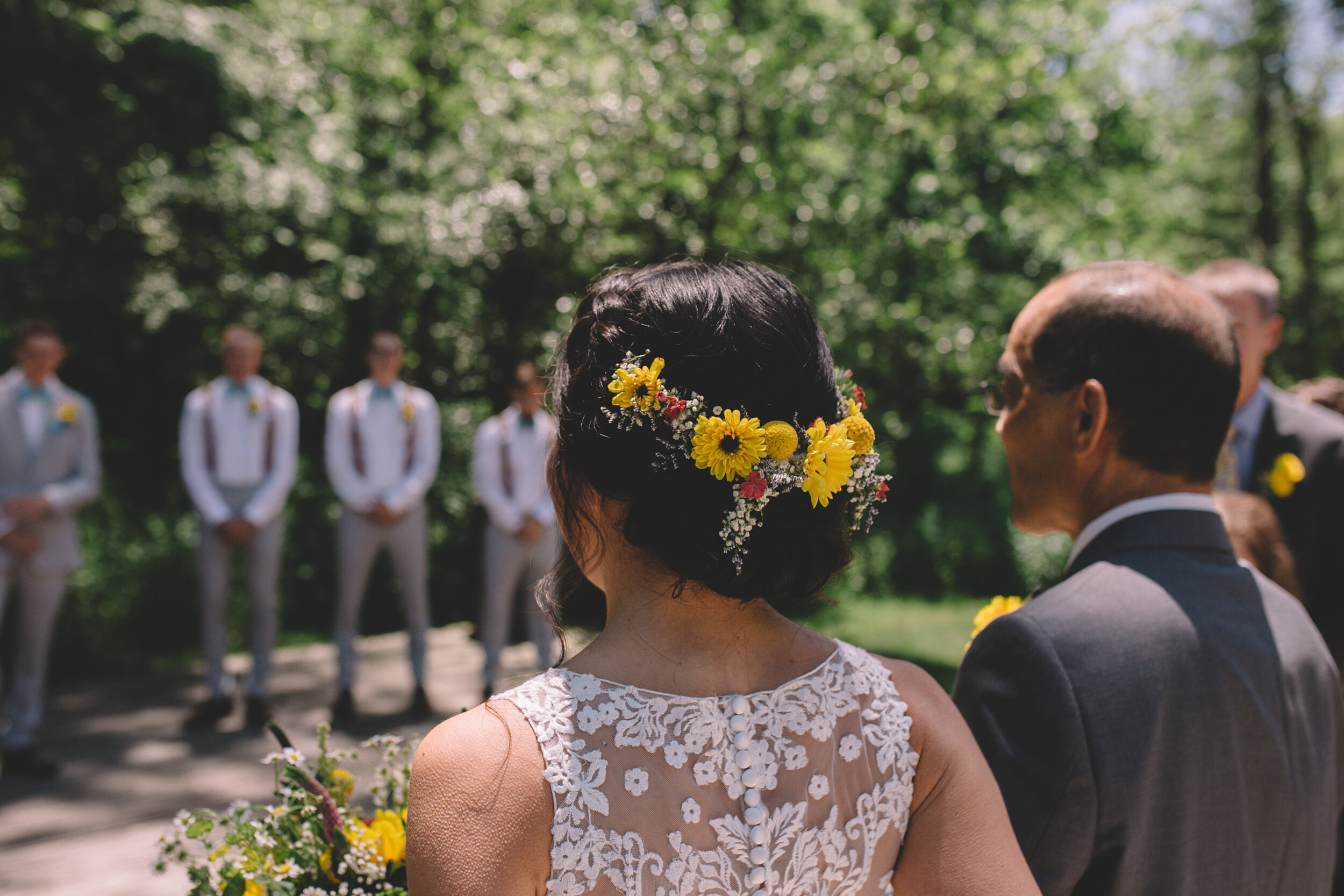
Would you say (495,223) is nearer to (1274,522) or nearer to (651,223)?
(651,223)

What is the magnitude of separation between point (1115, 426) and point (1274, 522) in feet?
4.20

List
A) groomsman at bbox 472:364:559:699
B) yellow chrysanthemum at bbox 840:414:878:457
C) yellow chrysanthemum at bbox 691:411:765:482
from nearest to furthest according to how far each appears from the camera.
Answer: yellow chrysanthemum at bbox 691:411:765:482
yellow chrysanthemum at bbox 840:414:878:457
groomsman at bbox 472:364:559:699

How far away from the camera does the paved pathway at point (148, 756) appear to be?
422cm

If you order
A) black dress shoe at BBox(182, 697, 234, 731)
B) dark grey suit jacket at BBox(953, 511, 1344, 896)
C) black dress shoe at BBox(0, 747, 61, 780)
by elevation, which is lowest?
black dress shoe at BBox(182, 697, 234, 731)

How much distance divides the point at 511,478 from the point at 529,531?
41 centimetres

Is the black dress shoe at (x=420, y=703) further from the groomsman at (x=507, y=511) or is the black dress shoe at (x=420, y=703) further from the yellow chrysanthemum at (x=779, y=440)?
the yellow chrysanthemum at (x=779, y=440)

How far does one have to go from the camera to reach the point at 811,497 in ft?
4.22

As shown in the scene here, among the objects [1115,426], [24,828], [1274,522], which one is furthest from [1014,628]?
[24,828]

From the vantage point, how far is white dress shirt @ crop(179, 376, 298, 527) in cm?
604

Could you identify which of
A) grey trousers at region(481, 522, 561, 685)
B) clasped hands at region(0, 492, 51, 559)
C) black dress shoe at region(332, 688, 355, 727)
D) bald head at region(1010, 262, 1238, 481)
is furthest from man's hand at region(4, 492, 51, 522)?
bald head at region(1010, 262, 1238, 481)

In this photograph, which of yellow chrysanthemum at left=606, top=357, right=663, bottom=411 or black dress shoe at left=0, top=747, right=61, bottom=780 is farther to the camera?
black dress shoe at left=0, top=747, right=61, bottom=780

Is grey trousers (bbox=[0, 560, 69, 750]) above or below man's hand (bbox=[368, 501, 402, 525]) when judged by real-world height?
below

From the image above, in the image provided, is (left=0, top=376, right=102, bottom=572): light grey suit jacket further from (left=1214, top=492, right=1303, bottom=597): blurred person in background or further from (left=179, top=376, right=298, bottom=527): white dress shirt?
(left=1214, top=492, right=1303, bottom=597): blurred person in background


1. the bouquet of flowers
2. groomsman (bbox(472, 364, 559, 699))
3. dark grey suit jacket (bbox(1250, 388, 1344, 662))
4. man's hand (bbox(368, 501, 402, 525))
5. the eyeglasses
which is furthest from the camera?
groomsman (bbox(472, 364, 559, 699))
